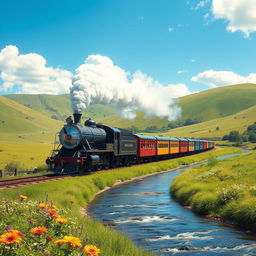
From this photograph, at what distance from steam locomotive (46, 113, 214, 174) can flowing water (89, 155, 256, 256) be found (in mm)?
7408

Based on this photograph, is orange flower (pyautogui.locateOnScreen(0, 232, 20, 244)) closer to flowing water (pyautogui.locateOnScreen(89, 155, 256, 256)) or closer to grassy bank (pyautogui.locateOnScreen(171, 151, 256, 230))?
flowing water (pyautogui.locateOnScreen(89, 155, 256, 256))

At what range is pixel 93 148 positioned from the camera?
34.2 m

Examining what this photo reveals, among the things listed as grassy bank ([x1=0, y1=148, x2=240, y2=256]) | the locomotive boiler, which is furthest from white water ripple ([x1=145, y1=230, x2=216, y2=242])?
the locomotive boiler

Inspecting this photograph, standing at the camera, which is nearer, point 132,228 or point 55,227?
point 55,227

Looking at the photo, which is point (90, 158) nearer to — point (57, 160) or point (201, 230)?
point (57, 160)

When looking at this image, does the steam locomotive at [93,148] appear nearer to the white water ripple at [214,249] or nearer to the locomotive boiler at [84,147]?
the locomotive boiler at [84,147]

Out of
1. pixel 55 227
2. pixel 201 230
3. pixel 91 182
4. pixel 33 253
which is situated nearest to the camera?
pixel 33 253

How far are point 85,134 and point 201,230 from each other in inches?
739

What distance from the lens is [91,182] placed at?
2706 cm

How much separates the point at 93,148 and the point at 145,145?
16.6m

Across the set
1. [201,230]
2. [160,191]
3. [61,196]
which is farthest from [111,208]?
[160,191]

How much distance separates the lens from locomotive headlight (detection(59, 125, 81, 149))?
101ft

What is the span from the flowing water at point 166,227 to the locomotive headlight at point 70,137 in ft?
25.9

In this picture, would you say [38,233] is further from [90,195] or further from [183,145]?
[183,145]
